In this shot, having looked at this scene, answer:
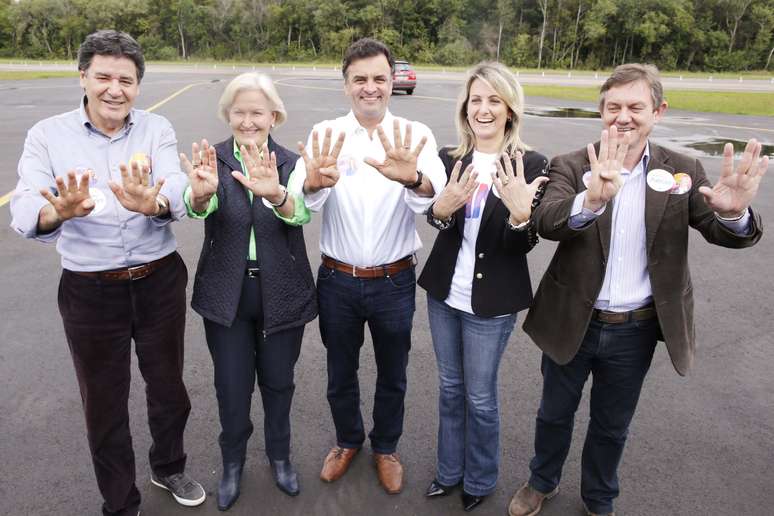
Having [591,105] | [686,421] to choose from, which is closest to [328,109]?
[591,105]

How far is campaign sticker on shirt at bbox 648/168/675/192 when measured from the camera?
7.98 ft

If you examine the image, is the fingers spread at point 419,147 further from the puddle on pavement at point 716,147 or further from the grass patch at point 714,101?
the grass patch at point 714,101

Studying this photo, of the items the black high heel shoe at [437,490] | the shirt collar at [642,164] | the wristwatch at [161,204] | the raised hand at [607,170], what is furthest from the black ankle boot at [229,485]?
the shirt collar at [642,164]

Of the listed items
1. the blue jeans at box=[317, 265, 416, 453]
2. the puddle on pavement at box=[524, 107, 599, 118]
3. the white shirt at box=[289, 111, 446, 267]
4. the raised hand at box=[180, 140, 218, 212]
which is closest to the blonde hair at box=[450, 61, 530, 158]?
the white shirt at box=[289, 111, 446, 267]

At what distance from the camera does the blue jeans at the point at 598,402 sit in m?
2.66

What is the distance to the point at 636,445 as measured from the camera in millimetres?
3434

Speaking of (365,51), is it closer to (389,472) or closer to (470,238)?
(470,238)

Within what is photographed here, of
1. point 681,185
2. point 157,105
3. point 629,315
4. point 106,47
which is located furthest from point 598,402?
point 157,105

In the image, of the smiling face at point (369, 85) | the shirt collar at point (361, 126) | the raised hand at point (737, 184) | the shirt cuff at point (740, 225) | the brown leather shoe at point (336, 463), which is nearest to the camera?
the raised hand at point (737, 184)

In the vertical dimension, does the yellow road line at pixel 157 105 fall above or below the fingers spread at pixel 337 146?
below

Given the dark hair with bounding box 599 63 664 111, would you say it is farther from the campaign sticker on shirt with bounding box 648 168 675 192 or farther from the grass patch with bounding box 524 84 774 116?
the grass patch with bounding box 524 84 774 116

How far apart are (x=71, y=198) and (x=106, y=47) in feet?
2.37

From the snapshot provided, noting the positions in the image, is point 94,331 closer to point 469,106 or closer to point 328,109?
point 469,106

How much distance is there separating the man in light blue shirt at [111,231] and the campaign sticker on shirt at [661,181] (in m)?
2.05
